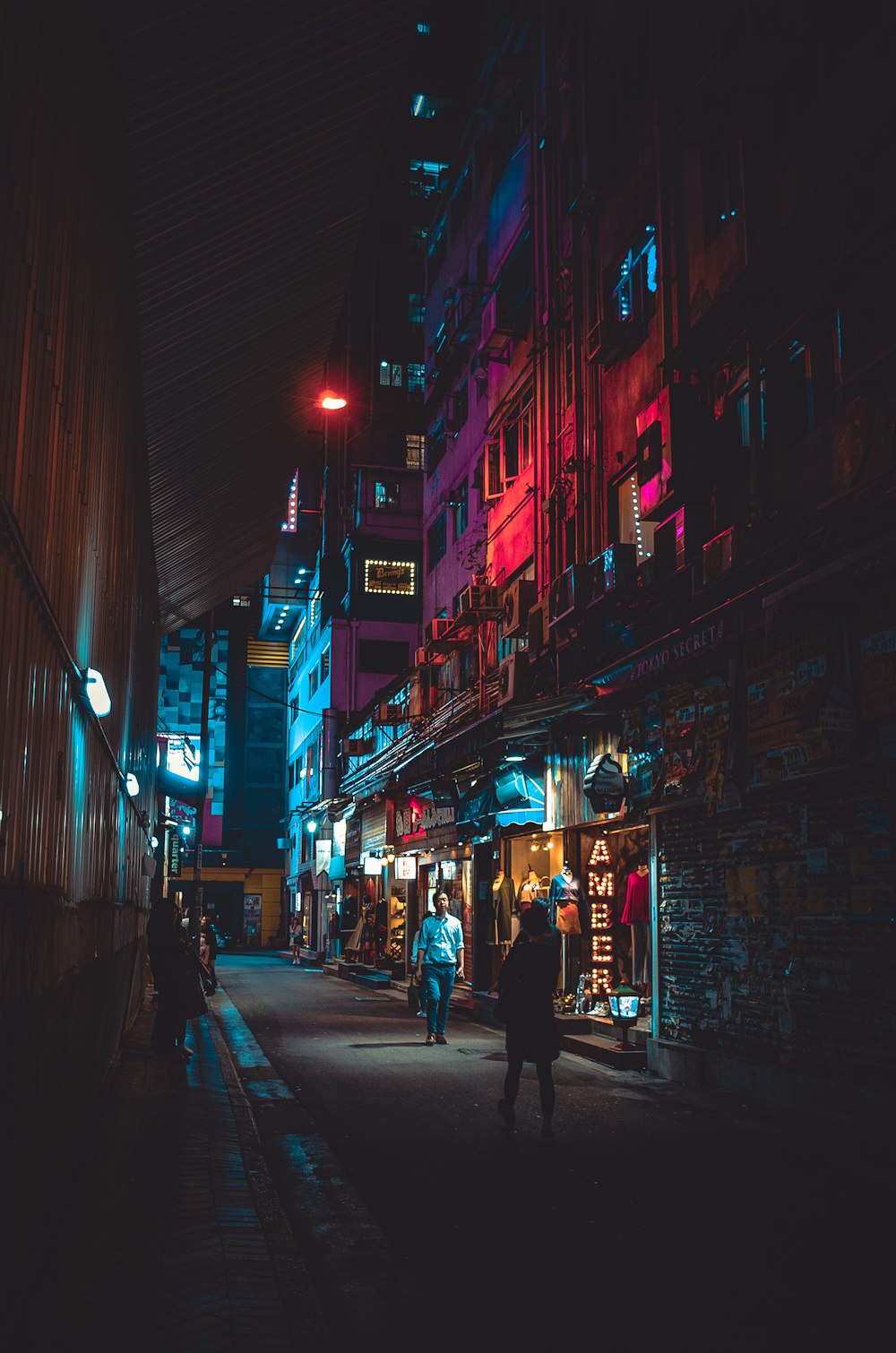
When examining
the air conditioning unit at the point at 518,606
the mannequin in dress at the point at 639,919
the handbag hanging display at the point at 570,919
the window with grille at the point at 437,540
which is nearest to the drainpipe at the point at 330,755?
the window with grille at the point at 437,540

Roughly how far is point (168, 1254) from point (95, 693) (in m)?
3.32

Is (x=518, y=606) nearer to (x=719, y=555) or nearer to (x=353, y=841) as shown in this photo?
(x=719, y=555)

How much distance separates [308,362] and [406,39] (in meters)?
5.77

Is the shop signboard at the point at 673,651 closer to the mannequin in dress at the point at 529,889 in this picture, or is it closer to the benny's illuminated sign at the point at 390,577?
the mannequin in dress at the point at 529,889

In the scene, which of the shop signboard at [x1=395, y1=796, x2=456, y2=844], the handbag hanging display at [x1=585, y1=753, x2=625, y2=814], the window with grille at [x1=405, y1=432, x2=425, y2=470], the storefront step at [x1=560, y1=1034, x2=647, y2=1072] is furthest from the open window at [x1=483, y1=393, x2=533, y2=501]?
the window with grille at [x1=405, y1=432, x2=425, y2=470]

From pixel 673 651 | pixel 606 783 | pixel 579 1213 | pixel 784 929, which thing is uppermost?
pixel 673 651

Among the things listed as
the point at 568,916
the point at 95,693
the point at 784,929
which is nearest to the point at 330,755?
the point at 568,916

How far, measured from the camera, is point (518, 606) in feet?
79.3

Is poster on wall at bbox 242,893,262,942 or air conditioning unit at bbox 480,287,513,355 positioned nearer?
air conditioning unit at bbox 480,287,513,355

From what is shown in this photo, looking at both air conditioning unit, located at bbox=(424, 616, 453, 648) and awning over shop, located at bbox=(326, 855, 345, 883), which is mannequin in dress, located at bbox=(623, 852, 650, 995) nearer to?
air conditioning unit, located at bbox=(424, 616, 453, 648)

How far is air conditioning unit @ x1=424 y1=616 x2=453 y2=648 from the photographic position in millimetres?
30172

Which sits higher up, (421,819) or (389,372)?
(389,372)

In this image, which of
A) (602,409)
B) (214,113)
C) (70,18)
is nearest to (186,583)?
(602,409)

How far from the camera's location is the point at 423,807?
31703mm
